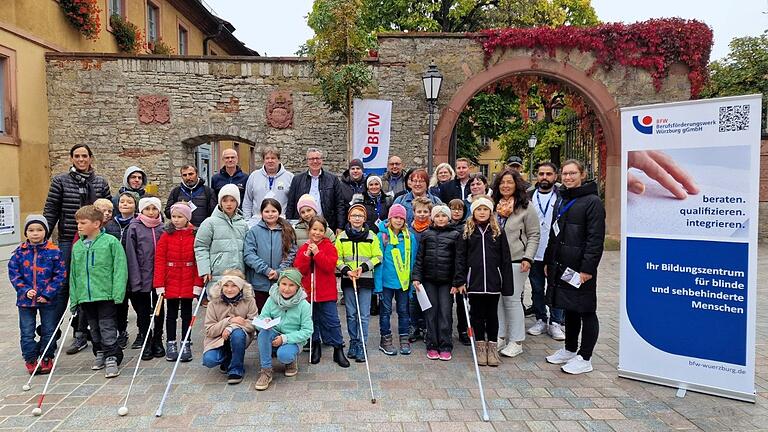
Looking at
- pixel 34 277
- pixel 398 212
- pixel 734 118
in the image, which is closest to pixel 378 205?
pixel 398 212

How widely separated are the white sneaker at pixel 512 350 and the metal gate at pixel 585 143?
385 inches

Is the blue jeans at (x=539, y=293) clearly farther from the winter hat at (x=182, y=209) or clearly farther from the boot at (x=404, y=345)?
the winter hat at (x=182, y=209)

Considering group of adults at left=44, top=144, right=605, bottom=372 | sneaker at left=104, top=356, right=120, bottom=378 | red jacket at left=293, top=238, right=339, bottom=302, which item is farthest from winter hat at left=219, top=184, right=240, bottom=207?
sneaker at left=104, top=356, right=120, bottom=378

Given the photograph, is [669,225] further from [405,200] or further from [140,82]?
[140,82]

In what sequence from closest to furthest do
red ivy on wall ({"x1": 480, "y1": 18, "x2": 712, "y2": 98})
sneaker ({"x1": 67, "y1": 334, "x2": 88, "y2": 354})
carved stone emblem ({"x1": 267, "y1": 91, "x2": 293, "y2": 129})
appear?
sneaker ({"x1": 67, "y1": 334, "x2": 88, "y2": 354}) → red ivy on wall ({"x1": 480, "y1": 18, "x2": 712, "y2": 98}) → carved stone emblem ({"x1": 267, "y1": 91, "x2": 293, "y2": 129})

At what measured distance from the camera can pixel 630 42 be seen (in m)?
12.4

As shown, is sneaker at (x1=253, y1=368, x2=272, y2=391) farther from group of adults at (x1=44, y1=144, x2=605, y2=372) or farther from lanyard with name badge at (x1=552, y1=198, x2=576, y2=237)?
lanyard with name badge at (x1=552, y1=198, x2=576, y2=237)

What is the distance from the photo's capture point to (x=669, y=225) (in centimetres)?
416

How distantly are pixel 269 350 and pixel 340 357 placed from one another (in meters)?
0.76

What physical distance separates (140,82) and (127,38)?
4266 millimetres

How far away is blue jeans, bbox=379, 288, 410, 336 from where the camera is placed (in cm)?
517

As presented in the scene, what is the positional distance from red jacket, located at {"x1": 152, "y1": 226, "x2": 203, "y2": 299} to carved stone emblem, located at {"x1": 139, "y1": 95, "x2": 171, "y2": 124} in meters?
8.85

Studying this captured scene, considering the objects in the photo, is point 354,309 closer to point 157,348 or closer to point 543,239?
point 157,348

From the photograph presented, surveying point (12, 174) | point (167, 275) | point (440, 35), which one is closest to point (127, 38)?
point (12, 174)
